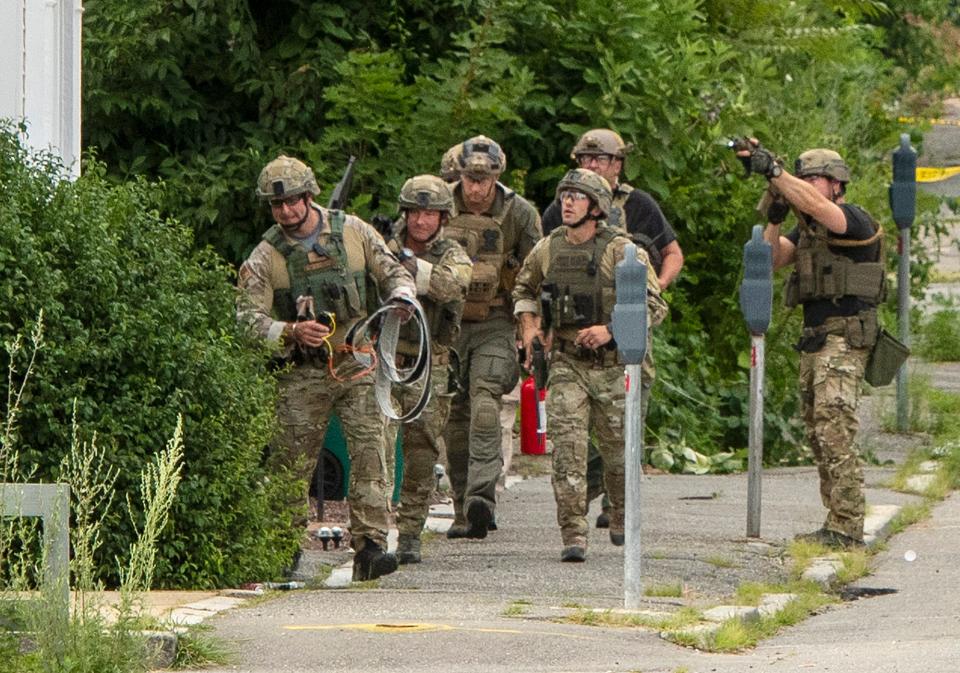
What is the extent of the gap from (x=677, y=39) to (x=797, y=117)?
1477mm

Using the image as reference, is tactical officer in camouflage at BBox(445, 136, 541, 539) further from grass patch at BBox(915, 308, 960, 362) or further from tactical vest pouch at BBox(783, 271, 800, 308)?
grass patch at BBox(915, 308, 960, 362)

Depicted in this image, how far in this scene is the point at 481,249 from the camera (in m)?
12.1

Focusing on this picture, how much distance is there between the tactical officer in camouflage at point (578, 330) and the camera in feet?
36.8

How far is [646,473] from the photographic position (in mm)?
15914

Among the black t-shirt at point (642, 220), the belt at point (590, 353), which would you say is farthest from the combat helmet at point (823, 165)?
the belt at point (590, 353)

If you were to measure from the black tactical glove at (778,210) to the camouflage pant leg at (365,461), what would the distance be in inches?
99.8

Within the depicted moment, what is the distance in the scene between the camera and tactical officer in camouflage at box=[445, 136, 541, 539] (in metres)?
12.0

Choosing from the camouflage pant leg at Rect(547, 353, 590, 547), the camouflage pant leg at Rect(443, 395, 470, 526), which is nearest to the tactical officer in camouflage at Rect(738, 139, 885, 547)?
the camouflage pant leg at Rect(547, 353, 590, 547)

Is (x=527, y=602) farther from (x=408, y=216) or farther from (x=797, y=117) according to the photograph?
(x=797, y=117)

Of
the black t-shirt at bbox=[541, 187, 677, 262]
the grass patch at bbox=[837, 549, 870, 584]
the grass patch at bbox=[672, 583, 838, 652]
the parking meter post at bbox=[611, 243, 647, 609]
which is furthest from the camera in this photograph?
the black t-shirt at bbox=[541, 187, 677, 262]

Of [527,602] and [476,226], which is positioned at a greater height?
[476,226]

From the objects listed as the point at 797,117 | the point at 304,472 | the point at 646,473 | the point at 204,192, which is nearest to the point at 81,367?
the point at 304,472

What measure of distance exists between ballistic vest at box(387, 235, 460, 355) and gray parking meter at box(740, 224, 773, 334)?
160 cm

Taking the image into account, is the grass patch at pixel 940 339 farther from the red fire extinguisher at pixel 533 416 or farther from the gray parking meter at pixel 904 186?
the red fire extinguisher at pixel 533 416
